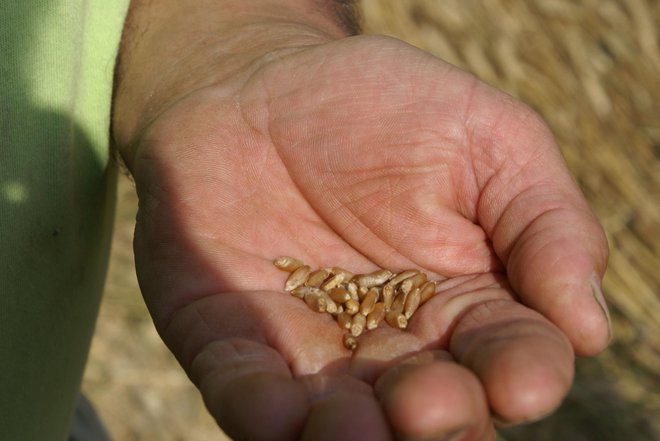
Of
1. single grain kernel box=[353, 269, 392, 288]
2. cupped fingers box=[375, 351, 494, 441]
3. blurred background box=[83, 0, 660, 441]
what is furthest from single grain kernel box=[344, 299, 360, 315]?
blurred background box=[83, 0, 660, 441]

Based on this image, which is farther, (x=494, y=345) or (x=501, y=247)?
(x=501, y=247)

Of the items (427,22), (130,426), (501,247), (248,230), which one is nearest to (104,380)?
(130,426)

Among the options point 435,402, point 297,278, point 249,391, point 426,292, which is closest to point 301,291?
point 297,278

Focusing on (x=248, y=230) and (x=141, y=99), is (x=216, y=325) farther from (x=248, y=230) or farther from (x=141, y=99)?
(x=141, y=99)

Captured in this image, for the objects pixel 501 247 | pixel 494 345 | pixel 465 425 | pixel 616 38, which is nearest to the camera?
pixel 465 425

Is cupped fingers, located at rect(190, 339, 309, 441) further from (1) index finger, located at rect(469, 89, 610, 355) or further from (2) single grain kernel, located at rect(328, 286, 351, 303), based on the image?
(1) index finger, located at rect(469, 89, 610, 355)

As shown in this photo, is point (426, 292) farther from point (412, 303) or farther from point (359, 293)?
point (359, 293)
